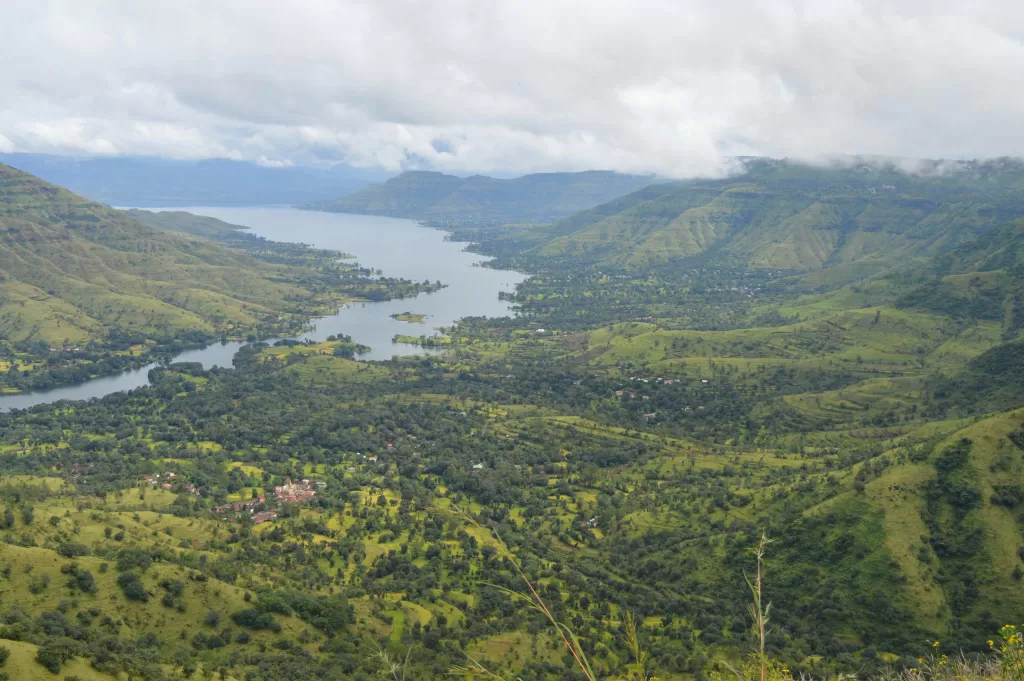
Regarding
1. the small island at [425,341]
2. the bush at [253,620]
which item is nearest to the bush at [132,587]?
the bush at [253,620]

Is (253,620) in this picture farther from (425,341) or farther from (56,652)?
(425,341)

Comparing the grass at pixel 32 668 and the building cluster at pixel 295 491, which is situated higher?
the grass at pixel 32 668

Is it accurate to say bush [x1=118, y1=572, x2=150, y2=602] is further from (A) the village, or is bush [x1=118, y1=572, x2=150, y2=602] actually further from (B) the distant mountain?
(B) the distant mountain

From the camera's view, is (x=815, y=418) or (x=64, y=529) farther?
(x=815, y=418)

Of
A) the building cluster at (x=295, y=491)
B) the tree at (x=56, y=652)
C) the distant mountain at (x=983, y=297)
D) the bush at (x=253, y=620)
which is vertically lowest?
the building cluster at (x=295, y=491)

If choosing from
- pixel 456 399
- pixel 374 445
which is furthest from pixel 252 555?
pixel 456 399

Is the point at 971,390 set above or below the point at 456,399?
above

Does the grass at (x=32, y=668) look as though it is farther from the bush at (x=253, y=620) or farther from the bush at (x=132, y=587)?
the bush at (x=253, y=620)

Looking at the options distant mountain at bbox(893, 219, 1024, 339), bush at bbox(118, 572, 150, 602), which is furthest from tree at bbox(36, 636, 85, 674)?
distant mountain at bbox(893, 219, 1024, 339)

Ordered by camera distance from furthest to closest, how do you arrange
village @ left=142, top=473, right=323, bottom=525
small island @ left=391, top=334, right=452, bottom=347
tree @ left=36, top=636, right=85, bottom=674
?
small island @ left=391, top=334, right=452, bottom=347, village @ left=142, top=473, right=323, bottom=525, tree @ left=36, top=636, right=85, bottom=674

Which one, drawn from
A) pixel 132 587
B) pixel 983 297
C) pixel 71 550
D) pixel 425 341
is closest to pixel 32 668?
pixel 132 587

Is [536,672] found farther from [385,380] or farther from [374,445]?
[385,380]
